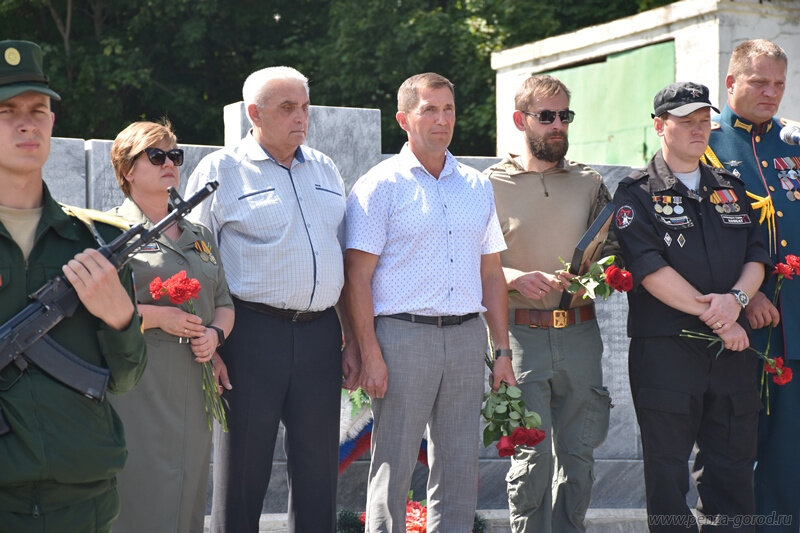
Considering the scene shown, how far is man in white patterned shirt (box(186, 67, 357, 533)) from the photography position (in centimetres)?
475

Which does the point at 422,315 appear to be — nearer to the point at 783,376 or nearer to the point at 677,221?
the point at 677,221

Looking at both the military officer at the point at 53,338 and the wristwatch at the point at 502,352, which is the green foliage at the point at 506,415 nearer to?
the wristwatch at the point at 502,352

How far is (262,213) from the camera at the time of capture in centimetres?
481

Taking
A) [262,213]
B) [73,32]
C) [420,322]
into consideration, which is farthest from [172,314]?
[73,32]

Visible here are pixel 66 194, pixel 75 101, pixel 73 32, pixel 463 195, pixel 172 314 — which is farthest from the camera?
pixel 73 32

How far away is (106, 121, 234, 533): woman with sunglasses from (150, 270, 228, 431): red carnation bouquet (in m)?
0.03

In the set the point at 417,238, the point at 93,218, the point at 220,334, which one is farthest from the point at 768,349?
the point at 93,218

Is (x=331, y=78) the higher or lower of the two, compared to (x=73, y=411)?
higher

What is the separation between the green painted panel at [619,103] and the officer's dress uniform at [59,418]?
943cm

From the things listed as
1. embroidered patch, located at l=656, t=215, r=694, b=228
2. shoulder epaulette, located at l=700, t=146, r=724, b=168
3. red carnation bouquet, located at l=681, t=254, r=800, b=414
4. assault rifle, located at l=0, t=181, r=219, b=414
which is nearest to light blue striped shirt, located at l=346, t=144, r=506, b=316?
embroidered patch, located at l=656, t=215, r=694, b=228

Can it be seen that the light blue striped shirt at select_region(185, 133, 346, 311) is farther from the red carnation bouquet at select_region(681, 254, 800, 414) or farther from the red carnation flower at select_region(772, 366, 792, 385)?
the red carnation flower at select_region(772, 366, 792, 385)

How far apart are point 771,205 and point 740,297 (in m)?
0.68

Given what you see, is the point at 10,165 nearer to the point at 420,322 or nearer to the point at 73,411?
the point at 73,411

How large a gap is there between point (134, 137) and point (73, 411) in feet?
5.69
